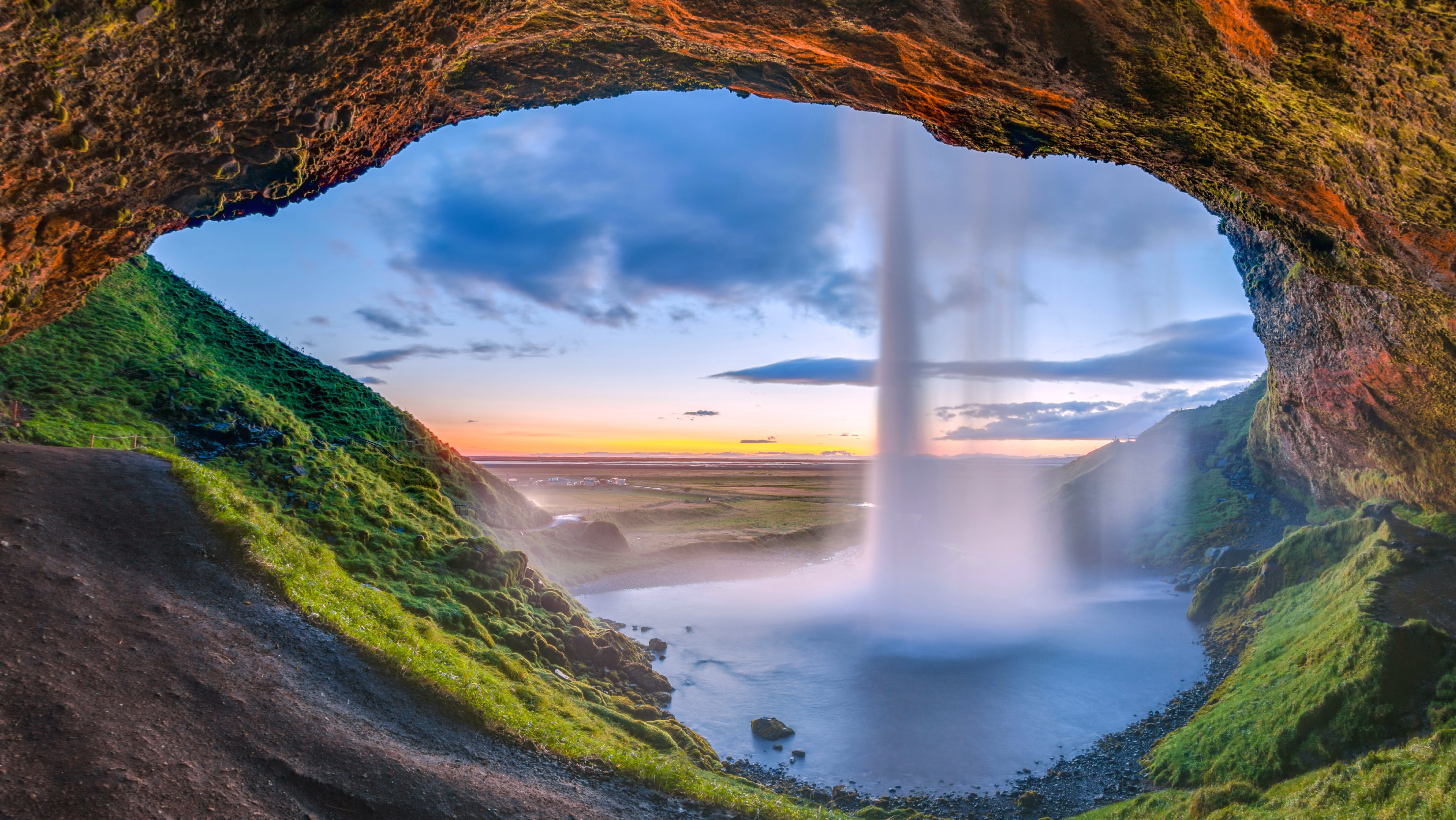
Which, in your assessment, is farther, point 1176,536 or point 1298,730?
point 1176,536

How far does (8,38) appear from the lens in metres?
7.52

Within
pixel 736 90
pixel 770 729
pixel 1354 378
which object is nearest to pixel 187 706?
pixel 736 90

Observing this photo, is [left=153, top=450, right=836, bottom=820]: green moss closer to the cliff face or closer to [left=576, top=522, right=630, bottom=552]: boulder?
the cliff face

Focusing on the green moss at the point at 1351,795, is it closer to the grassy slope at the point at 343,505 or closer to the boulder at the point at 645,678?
the grassy slope at the point at 343,505

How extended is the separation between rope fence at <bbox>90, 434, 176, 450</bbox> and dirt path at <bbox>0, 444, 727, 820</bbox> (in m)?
5.94


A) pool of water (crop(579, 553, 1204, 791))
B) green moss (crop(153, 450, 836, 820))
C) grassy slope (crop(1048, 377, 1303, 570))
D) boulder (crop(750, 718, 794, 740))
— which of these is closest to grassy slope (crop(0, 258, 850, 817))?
green moss (crop(153, 450, 836, 820))

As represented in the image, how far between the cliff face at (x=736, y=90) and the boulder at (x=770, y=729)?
2193cm

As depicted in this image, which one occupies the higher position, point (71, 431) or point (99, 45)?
point (99, 45)

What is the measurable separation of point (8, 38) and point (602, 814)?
1520 cm

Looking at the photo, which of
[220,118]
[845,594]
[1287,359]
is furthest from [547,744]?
[1287,359]

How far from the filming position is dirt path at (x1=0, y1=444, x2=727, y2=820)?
29.6 ft

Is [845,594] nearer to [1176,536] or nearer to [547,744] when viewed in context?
[1176,536]

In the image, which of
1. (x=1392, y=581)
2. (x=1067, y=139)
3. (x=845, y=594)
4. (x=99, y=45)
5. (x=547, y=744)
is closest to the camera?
(x=99, y=45)

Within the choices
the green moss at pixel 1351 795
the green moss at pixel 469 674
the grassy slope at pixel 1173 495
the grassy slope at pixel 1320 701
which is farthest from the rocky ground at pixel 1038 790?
the grassy slope at pixel 1173 495
